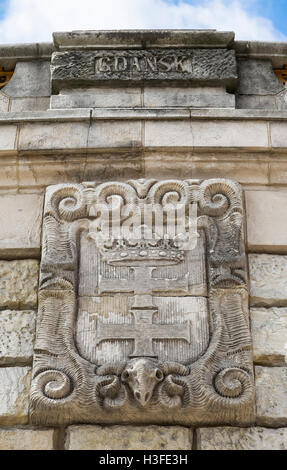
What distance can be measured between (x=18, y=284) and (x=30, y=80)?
174 centimetres

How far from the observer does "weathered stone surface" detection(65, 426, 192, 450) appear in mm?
4219

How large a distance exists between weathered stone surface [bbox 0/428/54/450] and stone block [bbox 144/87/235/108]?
8.09ft

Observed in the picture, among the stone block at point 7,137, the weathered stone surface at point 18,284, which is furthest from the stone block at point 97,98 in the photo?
the weathered stone surface at point 18,284

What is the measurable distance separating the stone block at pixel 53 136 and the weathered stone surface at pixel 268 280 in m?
1.41

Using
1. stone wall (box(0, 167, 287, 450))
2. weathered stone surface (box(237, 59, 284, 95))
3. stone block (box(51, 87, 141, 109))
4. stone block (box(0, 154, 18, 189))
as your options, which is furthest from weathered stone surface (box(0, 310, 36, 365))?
weathered stone surface (box(237, 59, 284, 95))

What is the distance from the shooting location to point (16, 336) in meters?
4.60

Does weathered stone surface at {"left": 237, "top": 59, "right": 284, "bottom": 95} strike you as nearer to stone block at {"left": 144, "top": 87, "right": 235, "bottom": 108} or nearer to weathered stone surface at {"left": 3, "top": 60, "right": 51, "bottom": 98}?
stone block at {"left": 144, "top": 87, "right": 235, "bottom": 108}

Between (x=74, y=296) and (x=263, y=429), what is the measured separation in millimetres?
1350

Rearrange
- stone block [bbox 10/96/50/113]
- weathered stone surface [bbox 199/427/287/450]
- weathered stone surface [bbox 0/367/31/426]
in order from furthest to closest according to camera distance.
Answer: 1. stone block [bbox 10/96/50/113]
2. weathered stone surface [bbox 0/367/31/426]
3. weathered stone surface [bbox 199/427/287/450]

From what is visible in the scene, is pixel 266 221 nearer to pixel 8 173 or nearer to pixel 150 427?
pixel 150 427

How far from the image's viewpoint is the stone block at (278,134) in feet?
16.8

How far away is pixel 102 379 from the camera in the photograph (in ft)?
14.2

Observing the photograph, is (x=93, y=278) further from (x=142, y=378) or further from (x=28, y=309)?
(x=142, y=378)

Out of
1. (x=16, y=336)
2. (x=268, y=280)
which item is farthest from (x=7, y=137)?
(x=268, y=280)
